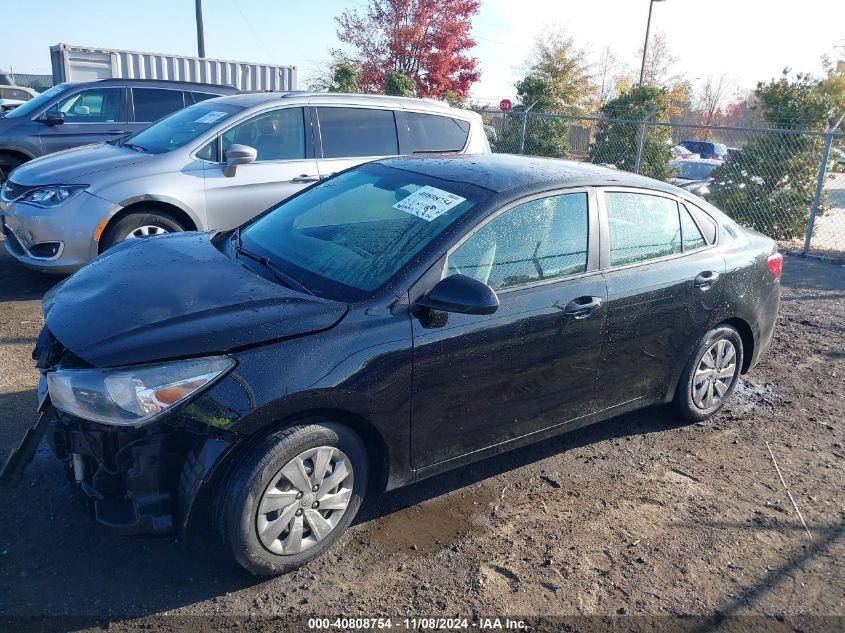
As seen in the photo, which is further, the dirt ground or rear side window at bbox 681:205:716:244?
rear side window at bbox 681:205:716:244

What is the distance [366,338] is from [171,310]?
2.73ft

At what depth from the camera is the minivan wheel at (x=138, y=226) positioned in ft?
19.5

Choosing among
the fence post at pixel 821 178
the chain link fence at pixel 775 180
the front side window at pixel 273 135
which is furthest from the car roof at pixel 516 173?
the fence post at pixel 821 178

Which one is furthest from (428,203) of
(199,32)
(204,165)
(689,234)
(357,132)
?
(199,32)

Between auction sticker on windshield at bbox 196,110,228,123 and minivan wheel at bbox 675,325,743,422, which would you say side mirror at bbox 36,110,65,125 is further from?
minivan wheel at bbox 675,325,743,422

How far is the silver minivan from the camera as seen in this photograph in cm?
584

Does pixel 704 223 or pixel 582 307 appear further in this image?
pixel 704 223

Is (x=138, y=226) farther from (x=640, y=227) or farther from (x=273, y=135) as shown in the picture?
(x=640, y=227)

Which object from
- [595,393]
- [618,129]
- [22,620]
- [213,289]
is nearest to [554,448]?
[595,393]

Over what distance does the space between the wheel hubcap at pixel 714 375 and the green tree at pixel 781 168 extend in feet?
24.8

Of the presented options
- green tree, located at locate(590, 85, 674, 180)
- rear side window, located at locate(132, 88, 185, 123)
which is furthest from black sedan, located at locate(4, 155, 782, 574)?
green tree, located at locate(590, 85, 674, 180)

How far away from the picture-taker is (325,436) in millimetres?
2865

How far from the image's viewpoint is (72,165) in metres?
6.14

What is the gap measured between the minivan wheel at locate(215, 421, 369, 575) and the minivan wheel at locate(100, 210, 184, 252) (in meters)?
3.78
